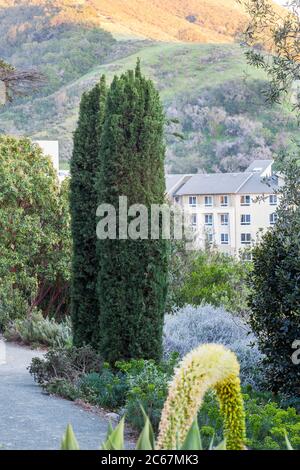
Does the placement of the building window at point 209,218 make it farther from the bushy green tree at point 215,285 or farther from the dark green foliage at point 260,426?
the dark green foliage at point 260,426

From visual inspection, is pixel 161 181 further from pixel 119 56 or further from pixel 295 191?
pixel 119 56

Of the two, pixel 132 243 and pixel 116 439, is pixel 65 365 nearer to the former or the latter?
pixel 132 243

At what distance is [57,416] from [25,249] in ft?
26.2

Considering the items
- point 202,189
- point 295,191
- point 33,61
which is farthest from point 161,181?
point 33,61

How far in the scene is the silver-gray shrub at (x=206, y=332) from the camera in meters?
9.45

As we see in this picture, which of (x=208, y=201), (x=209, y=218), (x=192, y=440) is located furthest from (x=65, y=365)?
(x=209, y=218)

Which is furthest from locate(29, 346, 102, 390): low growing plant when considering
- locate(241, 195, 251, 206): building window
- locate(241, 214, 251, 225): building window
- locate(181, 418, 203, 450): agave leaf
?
locate(241, 214, 251, 225): building window

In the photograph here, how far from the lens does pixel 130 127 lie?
8.79 metres

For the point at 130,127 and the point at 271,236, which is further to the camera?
the point at 130,127

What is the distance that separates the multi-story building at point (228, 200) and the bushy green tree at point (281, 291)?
28.9 metres

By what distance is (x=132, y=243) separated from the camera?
8594mm

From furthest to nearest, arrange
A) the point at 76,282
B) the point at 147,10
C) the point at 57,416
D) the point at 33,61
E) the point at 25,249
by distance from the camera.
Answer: the point at 147,10 < the point at 33,61 < the point at 25,249 < the point at 76,282 < the point at 57,416

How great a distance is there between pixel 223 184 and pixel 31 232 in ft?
94.8

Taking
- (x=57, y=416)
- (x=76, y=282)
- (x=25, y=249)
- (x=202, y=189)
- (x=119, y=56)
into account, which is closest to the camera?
(x=57, y=416)
